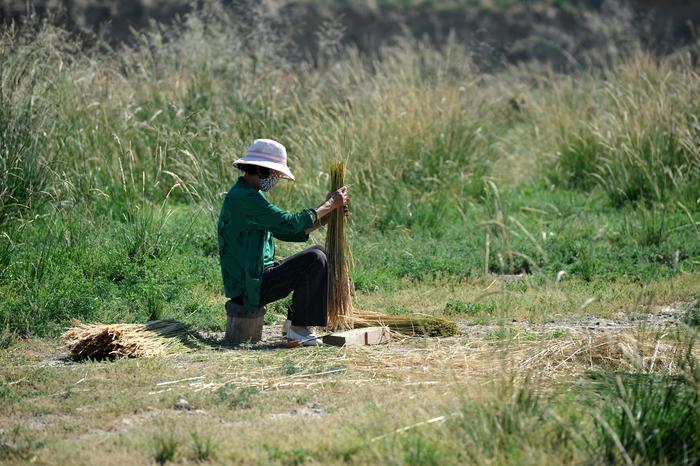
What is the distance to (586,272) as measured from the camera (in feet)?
29.2

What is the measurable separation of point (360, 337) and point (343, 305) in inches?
16.3

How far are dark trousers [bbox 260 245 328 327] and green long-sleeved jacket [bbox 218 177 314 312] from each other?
4.2 inches

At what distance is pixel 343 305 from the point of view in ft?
23.3

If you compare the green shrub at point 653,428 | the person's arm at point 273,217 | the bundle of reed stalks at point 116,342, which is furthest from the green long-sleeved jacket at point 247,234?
the green shrub at point 653,428

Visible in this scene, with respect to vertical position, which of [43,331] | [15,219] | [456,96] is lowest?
[43,331]

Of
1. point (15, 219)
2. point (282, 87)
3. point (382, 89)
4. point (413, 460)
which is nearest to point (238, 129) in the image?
point (282, 87)

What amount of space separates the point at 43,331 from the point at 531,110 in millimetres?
8918

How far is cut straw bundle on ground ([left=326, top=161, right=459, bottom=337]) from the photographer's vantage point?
7.05 metres

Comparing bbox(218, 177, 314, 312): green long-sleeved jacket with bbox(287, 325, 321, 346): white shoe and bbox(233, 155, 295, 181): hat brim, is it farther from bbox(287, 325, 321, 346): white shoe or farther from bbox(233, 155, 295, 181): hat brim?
bbox(287, 325, 321, 346): white shoe

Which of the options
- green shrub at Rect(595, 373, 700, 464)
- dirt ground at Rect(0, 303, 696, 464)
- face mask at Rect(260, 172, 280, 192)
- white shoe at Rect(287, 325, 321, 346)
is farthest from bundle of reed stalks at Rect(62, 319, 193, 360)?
green shrub at Rect(595, 373, 700, 464)

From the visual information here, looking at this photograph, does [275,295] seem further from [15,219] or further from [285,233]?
[15,219]

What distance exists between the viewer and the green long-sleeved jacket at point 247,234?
6730 millimetres

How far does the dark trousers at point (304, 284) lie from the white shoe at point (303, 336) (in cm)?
4

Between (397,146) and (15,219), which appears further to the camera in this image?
(397,146)
